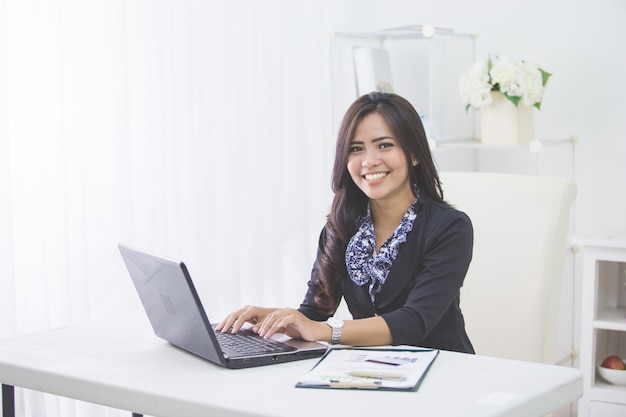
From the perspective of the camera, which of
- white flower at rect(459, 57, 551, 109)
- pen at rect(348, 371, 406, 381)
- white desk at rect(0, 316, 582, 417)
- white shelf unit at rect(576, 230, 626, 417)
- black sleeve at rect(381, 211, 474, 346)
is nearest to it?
white desk at rect(0, 316, 582, 417)

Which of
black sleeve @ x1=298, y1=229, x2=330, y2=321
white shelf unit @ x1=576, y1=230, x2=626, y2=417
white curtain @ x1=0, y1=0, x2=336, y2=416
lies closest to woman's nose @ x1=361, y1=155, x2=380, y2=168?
black sleeve @ x1=298, y1=229, x2=330, y2=321

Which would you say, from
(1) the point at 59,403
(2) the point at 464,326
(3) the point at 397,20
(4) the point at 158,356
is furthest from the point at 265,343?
(3) the point at 397,20

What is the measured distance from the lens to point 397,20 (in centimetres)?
375

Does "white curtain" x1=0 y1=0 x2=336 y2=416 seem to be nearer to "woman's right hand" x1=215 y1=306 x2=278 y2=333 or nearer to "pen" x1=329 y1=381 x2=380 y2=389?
"woman's right hand" x1=215 y1=306 x2=278 y2=333

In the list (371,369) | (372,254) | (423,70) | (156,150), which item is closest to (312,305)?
(372,254)

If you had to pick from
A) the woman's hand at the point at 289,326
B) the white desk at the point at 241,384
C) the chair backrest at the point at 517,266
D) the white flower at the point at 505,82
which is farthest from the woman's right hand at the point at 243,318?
the white flower at the point at 505,82

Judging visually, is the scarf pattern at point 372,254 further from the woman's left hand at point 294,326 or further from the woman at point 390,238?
the woman's left hand at point 294,326

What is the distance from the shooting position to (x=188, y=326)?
5.15 ft

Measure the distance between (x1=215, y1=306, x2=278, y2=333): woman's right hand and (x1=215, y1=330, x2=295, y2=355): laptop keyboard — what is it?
0.01 meters

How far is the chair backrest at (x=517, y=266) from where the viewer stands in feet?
6.51

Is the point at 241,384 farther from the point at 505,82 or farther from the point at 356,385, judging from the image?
the point at 505,82

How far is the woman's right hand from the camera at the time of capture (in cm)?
175

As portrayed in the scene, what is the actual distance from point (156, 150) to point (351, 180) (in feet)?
3.16

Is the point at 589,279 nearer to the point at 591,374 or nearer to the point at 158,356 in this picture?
the point at 591,374
